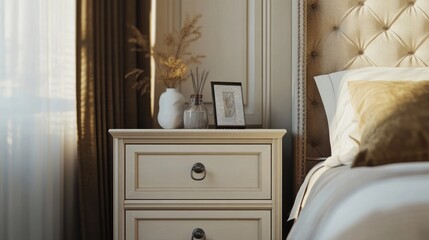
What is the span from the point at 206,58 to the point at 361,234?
1.53 metres

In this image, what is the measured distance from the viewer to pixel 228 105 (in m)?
2.35

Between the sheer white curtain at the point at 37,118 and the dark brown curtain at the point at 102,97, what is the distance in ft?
0.16

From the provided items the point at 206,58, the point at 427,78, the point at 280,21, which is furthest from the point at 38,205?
the point at 427,78

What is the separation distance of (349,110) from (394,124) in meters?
0.32

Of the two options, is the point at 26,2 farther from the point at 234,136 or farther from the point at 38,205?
the point at 234,136

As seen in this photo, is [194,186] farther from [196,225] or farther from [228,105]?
[228,105]

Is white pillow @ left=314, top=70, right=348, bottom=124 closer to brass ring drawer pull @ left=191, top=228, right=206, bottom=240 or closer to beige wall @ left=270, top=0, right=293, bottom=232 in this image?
beige wall @ left=270, top=0, right=293, bottom=232

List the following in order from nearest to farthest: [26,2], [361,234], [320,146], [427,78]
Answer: [361,234] < [26,2] < [427,78] < [320,146]

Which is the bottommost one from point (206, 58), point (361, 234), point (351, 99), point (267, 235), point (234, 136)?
point (267, 235)

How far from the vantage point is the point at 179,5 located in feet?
8.38

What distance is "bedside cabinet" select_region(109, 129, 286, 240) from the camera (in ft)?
6.57

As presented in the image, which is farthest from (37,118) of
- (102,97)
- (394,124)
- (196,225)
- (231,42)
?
(394,124)

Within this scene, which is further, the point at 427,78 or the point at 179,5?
the point at 179,5

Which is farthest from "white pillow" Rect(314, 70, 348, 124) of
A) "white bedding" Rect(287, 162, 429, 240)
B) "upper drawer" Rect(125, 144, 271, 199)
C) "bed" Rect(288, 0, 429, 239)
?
"white bedding" Rect(287, 162, 429, 240)
